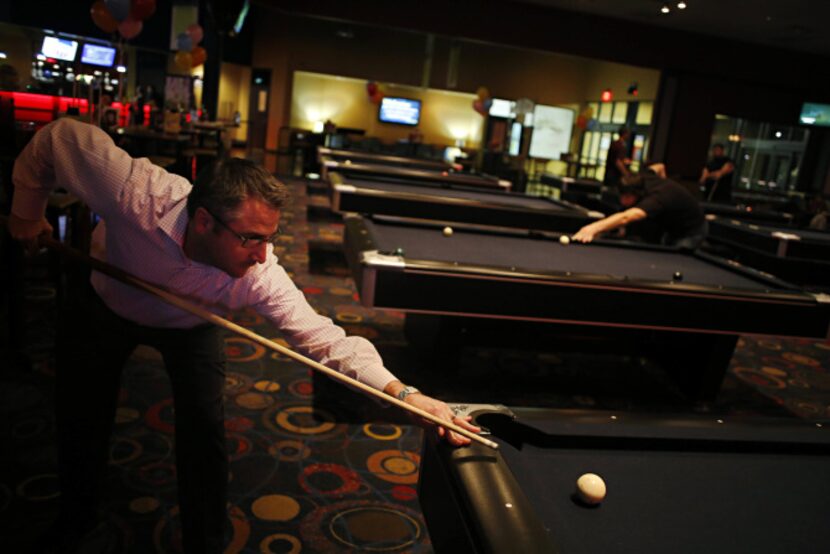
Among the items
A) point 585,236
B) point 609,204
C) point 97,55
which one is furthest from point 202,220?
point 97,55

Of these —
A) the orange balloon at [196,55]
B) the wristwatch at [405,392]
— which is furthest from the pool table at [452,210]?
the orange balloon at [196,55]

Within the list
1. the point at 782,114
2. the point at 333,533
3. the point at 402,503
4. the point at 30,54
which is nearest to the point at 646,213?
the point at 402,503

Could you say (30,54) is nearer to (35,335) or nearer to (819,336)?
(35,335)

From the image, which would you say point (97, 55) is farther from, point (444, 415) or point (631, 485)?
point (631, 485)

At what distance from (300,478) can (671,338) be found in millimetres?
2273

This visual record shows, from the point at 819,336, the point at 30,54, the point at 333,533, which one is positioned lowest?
the point at 333,533

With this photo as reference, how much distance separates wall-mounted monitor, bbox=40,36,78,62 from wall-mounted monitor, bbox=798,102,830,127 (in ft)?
37.3

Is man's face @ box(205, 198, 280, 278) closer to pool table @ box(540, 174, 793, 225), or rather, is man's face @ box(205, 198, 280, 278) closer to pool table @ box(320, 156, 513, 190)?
pool table @ box(320, 156, 513, 190)

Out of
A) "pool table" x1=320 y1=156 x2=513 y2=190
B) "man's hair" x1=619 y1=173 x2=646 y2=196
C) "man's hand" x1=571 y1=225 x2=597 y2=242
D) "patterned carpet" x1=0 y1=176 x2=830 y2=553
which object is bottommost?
"patterned carpet" x1=0 y1=176 x2=830 y2=553

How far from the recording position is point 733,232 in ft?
18.9

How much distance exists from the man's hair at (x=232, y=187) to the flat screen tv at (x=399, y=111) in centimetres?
1311

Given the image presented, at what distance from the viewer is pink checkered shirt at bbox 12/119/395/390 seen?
4.80 ft

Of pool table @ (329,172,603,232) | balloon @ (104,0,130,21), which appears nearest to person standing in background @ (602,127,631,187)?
pool table @ (329,172,603,232)

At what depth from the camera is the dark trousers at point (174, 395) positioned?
5.18ft
